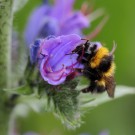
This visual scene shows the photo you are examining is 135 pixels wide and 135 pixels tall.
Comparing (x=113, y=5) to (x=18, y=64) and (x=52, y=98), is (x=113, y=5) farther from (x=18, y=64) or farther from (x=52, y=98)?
(x=52, y=98)

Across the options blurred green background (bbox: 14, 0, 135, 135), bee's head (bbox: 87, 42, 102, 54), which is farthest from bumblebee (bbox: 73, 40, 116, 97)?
blurred green background (bbox: 14, 0, 135, 135)

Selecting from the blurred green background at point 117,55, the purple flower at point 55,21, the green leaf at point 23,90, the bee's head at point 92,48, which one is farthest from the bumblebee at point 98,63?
the blurred green background at point 117,55

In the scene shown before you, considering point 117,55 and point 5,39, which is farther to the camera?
point 117,55

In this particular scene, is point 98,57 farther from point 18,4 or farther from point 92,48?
point 18,4

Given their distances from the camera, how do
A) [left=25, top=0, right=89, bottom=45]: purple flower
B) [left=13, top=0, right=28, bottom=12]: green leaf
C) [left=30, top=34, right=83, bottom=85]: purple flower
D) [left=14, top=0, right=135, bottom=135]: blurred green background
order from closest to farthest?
[left=30, top=34, right=83, bottom=85]: purple flower → [left=13, top=0, right=28, bottom=12]: green leaf → [left=25, top=0, right=89, bottom=45]: purple flower → [left=14, top=0, right=135, bottom=135]: blurred green background

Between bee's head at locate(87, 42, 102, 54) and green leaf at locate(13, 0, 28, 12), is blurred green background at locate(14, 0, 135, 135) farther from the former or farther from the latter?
bee's head at locate(87, 42, 102, 54)

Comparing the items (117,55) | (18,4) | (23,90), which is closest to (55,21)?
(18,4)

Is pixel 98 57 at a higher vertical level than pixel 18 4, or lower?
lower

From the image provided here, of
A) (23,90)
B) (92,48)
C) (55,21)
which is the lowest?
(23,90)
